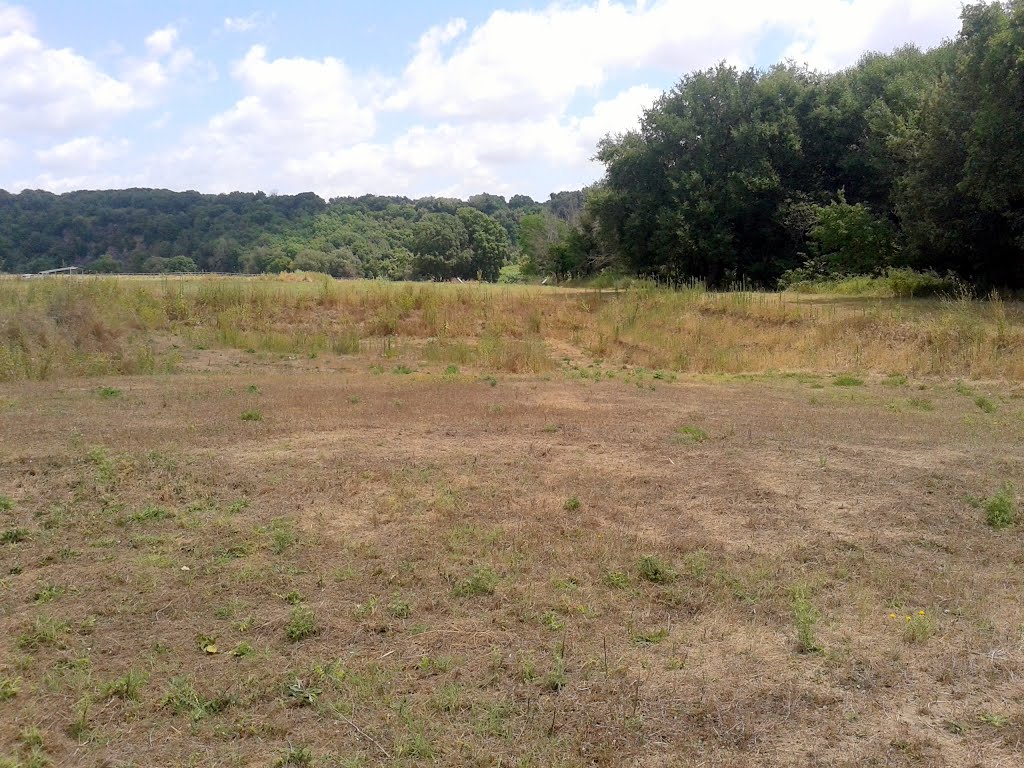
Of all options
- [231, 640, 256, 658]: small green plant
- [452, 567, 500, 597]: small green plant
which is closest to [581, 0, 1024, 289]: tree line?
[452, 567, 500, 597]: small green plant

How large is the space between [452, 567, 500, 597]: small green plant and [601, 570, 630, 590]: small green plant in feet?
2.30

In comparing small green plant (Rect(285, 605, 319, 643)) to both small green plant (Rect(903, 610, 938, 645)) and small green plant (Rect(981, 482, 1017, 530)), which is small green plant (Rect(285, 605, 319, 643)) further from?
small green plant (Rect(981, 482, 1017, 530))

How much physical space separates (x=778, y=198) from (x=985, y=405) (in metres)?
23.7

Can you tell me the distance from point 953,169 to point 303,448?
19.7 metres

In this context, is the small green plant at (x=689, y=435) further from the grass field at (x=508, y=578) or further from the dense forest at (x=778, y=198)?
the dense forest at (x=778, y=198)


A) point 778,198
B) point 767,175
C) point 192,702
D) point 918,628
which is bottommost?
point 918,628

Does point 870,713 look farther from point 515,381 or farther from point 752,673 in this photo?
point 515,381

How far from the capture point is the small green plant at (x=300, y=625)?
4.26 meters

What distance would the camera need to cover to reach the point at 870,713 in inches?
142

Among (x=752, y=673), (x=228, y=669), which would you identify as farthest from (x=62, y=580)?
(x=752, y=673)

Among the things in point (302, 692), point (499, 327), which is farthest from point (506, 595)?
point (499, 327)

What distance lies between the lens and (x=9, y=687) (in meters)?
3.71

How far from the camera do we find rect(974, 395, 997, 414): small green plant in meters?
10.6

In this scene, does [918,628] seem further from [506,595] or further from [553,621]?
[506,595]
